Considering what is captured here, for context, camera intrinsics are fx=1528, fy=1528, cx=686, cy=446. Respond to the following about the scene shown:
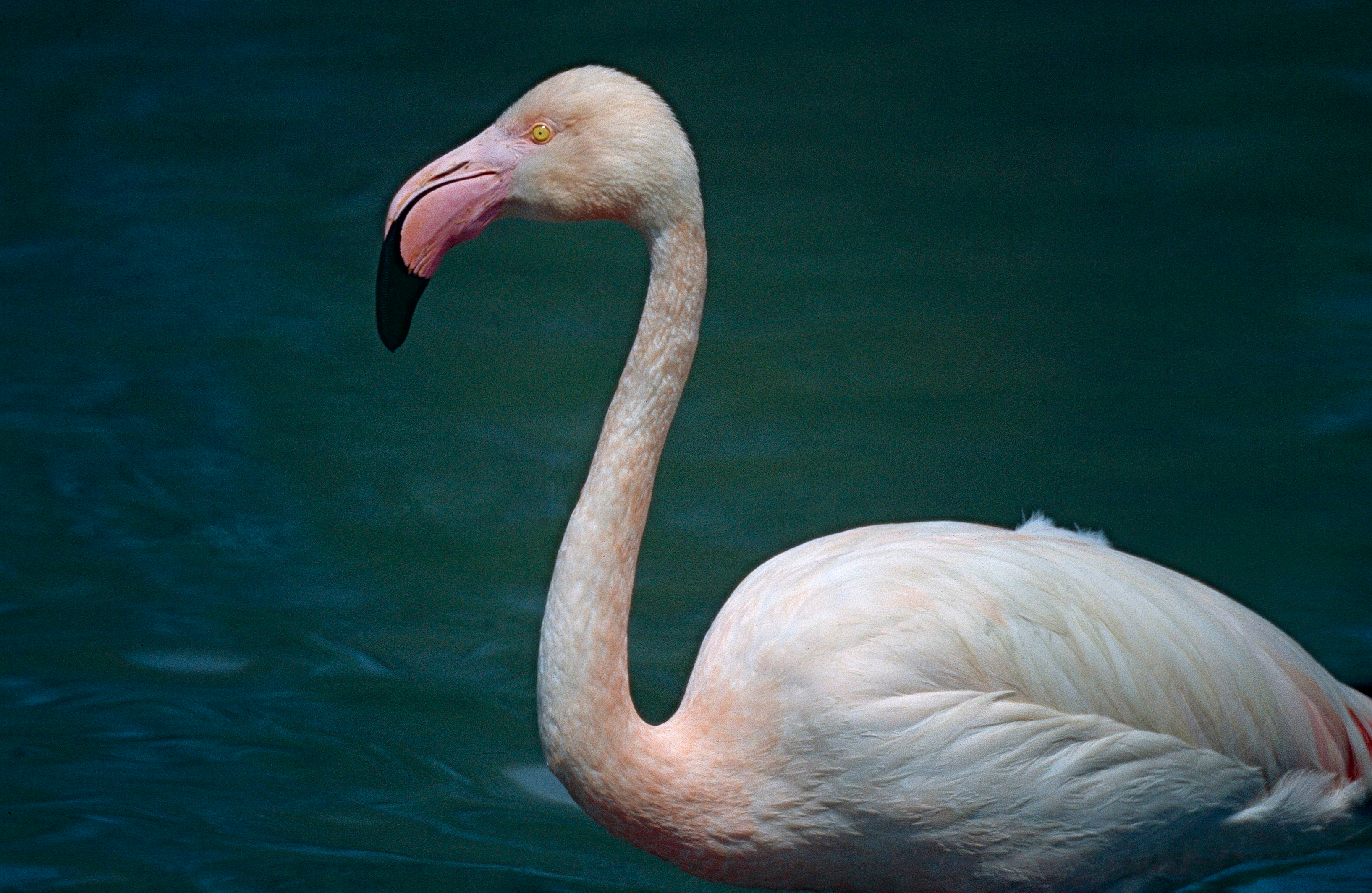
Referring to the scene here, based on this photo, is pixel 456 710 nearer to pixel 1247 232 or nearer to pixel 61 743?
pixel 61 743

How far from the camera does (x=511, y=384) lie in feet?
19.2

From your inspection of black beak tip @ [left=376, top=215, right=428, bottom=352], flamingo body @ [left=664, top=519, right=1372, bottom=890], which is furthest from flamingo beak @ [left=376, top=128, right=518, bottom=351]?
flamingo body @ [left=664, top=519, right=1372, bottom=890]

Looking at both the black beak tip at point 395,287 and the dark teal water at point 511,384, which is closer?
the black beak tip at point 395,287

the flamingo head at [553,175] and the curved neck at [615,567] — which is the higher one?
the flamingo head at [553,175]

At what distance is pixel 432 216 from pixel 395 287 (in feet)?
0.48

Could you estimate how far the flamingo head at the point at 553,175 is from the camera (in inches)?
111

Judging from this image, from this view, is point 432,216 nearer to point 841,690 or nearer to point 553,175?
point 553,175

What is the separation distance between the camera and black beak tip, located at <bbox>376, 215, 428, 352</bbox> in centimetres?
281

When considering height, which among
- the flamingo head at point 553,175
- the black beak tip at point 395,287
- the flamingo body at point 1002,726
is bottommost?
the flamingo body at point 1002,726

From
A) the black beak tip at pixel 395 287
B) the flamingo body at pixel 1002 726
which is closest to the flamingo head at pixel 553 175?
the black beak tip at pixel 395 287

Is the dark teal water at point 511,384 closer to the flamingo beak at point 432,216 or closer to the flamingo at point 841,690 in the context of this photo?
the flamingo at point 841,690

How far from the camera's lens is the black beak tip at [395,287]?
2.81 meters

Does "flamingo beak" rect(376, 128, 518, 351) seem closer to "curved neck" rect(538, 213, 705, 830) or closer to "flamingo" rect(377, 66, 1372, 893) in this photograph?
"flamingo" rect(377, 66, 1372, 893)

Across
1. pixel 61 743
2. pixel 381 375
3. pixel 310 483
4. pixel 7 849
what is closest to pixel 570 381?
pixel 381 375
